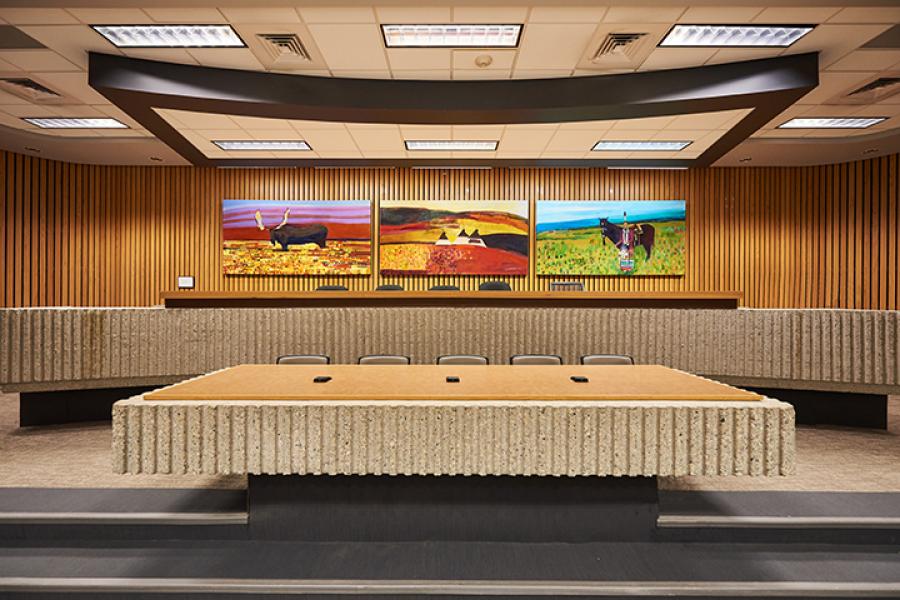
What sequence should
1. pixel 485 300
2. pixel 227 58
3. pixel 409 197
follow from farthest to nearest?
pixel 409 197 → pixel 485 300 → pixel 227 58

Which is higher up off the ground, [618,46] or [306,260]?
[618,46]

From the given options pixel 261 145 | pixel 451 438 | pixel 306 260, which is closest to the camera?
pixel 451 438

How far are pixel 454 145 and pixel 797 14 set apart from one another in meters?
4.65

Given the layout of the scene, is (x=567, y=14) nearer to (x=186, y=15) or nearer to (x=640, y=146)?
(x=186, y=15)

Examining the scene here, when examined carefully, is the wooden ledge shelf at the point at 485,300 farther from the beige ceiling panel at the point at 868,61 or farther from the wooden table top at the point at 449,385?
the beige ceiling panel at the point at 868,61

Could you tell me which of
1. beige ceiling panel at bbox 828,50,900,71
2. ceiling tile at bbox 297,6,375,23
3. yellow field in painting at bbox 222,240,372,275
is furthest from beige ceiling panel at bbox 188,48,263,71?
beige ceiling panel at bbox 828,50,900,71

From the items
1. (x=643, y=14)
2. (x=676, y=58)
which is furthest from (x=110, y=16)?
(x=676, y=58)

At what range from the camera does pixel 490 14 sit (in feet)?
16.1

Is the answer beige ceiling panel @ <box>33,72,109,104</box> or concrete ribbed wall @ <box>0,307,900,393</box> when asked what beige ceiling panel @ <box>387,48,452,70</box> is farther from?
beige ceiling panel @ <box>33,72,109,104</box>

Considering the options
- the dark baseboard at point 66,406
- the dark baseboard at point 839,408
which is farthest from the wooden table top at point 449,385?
the dark baseboard at point 839,408

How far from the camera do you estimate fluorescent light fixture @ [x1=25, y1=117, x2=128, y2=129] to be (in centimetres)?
741

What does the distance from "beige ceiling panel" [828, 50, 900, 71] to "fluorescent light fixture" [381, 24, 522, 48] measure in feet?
11.2

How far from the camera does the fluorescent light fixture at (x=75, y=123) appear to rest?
292 inches

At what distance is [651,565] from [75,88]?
24.7ft
